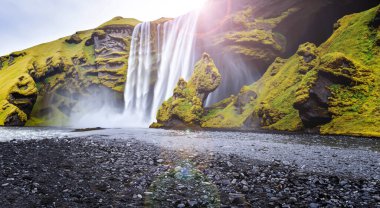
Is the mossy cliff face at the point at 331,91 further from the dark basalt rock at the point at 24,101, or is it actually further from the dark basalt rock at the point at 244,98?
the dark basalt rock at the point at 24,101

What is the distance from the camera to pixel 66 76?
114 meters

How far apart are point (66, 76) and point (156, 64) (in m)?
44.8

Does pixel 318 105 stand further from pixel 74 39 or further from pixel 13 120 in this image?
pixel 74 39

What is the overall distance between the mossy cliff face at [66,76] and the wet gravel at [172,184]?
90063 millimetres

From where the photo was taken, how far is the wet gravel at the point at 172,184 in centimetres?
984

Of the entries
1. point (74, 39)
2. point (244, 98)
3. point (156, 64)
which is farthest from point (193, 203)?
point (74, 39)

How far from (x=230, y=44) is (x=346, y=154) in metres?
54.7

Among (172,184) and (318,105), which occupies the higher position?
(318,105)

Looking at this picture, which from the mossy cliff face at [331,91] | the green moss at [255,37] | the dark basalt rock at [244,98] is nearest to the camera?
the mossy cliff face at [331,91]

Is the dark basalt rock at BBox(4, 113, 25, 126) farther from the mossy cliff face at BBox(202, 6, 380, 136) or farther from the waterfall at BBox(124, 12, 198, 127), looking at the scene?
the mossy cliff face at BBox(202, 6, 380, 136)

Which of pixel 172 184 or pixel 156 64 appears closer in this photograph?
pixel 172 184

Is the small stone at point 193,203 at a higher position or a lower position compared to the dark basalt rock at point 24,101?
lower

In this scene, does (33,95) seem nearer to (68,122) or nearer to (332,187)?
(68,122)

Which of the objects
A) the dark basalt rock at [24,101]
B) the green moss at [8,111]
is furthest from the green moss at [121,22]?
the green moss at [8,111]
